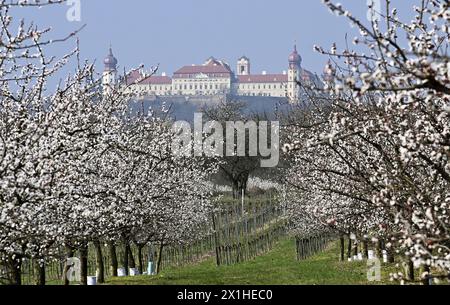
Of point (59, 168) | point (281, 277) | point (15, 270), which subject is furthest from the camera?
Result: point (281, 277)

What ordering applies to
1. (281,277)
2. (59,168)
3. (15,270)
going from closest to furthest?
(59,168), (15,270), (281,277)

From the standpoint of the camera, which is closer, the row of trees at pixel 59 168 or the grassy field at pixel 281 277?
the row of trees at pixel 59 168

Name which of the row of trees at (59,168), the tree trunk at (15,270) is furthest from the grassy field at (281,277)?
the tree trunk at (15,270)

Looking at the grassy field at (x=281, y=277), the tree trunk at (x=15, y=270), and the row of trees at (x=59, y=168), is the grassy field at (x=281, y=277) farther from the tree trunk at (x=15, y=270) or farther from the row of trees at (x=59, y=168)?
the tree trunk at (x=15, y=270)

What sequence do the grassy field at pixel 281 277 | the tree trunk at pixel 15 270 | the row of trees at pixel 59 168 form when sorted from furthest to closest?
the grassy field at pixel 281 277 < the tree trunk at pixel 15 270 < the row of trees at pixel 59 168

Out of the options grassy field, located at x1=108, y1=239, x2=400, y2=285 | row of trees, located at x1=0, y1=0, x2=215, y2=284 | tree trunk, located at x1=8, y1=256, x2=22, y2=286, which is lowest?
grassy field, located at x1=108, y1=239, x2=400, y2=285

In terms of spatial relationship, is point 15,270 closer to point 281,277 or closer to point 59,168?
point 59,168

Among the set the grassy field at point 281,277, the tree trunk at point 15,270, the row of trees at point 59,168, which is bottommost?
the grassy field at point 281,277

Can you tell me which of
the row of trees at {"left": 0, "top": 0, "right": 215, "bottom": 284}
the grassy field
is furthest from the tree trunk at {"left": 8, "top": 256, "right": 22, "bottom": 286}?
the grassy field

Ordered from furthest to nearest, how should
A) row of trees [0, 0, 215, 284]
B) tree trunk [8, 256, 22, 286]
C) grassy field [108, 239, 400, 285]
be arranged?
grassy field [108, 239, 400, 285], tree trunk [8, 256, 22, 286], row of trees [0, 0, 215, 284]

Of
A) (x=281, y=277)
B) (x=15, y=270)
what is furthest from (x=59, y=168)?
(x=281, y=277)

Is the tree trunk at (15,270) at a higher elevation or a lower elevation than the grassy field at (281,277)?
higher

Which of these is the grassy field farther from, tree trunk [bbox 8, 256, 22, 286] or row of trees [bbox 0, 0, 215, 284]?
tree trunk [bbox 8, 256, 22, 286]

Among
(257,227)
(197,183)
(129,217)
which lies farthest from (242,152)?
(129,217)
